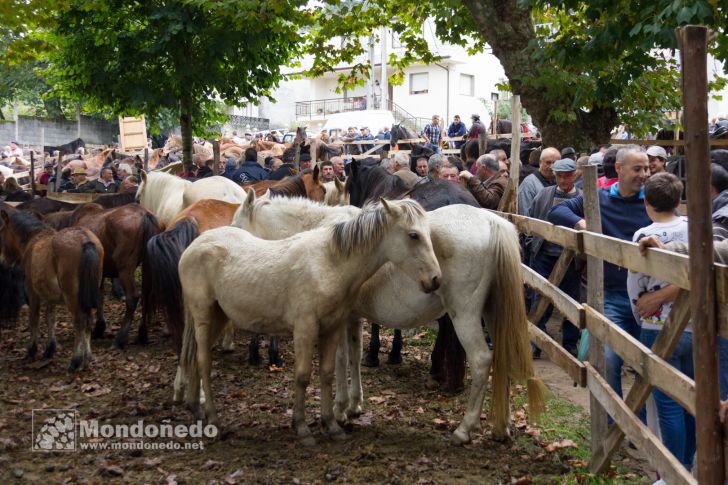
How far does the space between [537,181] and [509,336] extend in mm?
3839

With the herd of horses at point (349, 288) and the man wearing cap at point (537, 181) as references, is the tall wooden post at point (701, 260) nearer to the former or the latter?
the herd of horses at point (349, 288)

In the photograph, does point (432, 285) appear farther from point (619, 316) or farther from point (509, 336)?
point (619, 316)

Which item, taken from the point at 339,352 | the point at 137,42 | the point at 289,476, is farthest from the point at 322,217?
the point at 137,42

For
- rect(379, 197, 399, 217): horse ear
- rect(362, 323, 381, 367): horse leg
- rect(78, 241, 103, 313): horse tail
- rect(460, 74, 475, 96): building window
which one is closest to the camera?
rect(379, 197, 399, 217): horse ear

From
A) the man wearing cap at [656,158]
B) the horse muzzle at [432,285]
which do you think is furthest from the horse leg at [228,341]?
the man wearing cap at [656,158]

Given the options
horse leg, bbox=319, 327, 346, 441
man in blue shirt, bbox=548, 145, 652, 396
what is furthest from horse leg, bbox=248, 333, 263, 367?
Answer: man in blue shirt, bbox=548, 145, 652, 396

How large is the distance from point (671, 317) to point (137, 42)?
39.3ft

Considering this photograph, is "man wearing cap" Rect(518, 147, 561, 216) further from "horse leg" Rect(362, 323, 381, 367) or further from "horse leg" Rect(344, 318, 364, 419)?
"horse leg" Rect(344, 318, 364, 419)

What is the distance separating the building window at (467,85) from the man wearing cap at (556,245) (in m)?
45.4

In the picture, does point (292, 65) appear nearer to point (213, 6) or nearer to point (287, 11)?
point (287, 11)

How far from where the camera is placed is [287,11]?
1302 cm

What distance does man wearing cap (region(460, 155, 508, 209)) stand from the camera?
9016 mm

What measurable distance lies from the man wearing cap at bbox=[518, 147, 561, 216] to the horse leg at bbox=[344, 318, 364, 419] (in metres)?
3.21

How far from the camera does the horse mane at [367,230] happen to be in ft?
17.9
